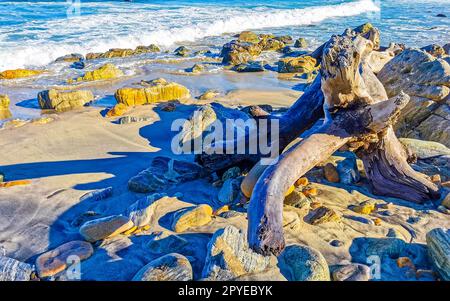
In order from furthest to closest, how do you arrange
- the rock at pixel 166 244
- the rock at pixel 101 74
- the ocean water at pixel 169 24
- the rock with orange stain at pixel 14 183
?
the ocean water at pixel 169 24
the rock at pixel 101 74
the rock with orange stain at pixel 14 183
the rock at pixel 166 244

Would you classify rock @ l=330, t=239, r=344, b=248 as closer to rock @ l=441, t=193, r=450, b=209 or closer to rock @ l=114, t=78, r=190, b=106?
rock @ l=441, t=193, r=450, b=209

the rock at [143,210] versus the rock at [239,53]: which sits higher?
the rock at [239,53]

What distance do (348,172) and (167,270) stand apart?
2.37m

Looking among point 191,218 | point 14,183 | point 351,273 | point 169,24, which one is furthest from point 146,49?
point 351,273

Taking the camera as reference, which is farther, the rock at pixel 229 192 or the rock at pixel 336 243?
A: the rock at pixel 229 192

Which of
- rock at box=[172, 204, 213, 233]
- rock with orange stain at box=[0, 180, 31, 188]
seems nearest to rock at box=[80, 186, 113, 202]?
rock with orange stain at box=[0, 180, 31, 188]

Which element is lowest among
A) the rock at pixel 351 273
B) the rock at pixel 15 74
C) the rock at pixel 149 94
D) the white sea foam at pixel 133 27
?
A: the rock at pixel 351 273

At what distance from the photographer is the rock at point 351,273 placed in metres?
2.61

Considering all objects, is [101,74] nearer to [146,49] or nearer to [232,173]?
[146,49]

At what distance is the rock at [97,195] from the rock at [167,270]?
1.47m

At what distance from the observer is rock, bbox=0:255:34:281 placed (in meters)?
2.68

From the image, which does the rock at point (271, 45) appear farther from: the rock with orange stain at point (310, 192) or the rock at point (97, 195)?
the rock at point (97, 195)

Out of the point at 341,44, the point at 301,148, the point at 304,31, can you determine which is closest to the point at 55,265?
the point at 301,148

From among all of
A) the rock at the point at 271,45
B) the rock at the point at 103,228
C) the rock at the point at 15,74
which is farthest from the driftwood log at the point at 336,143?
the rock at the point at 271,45
